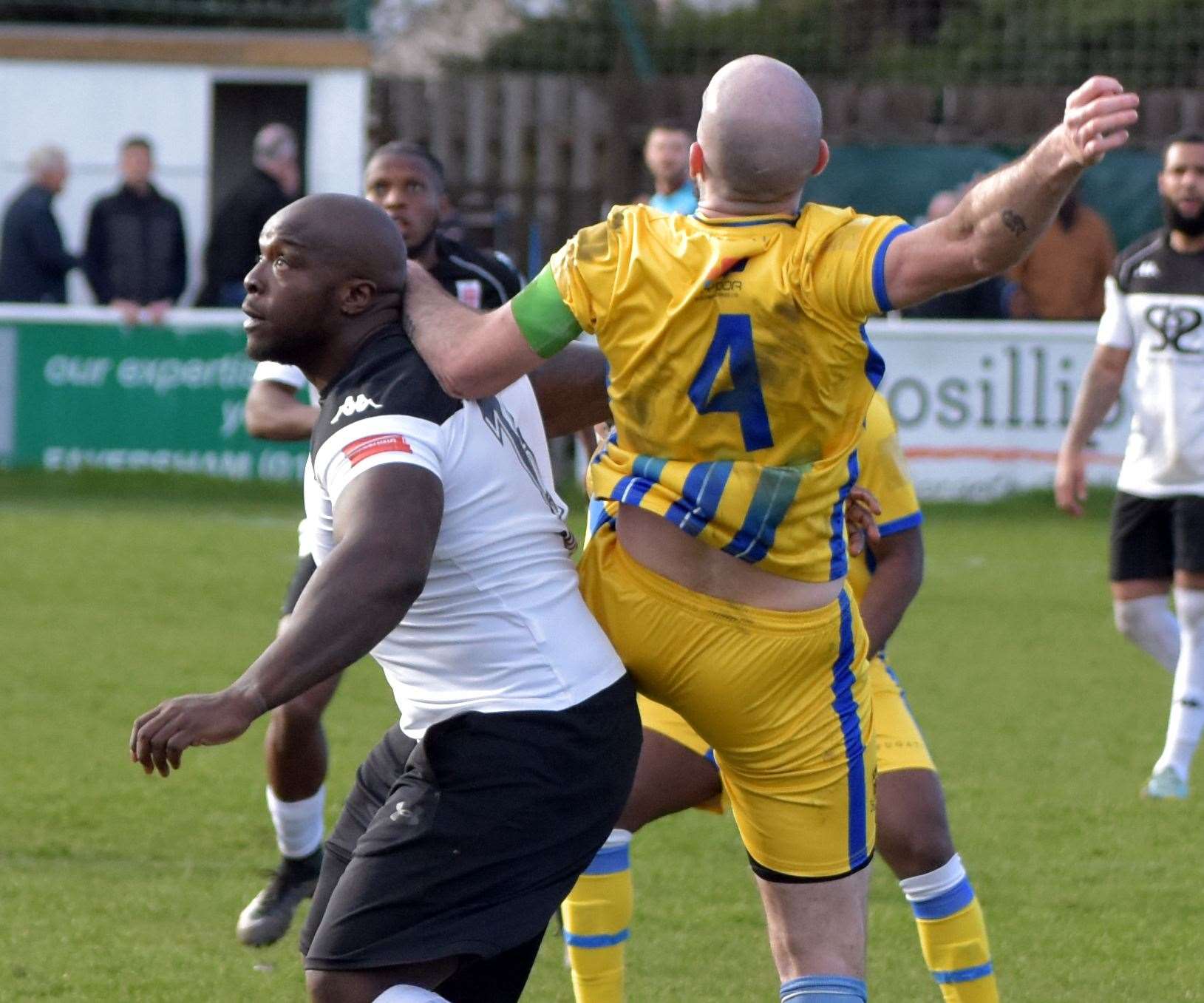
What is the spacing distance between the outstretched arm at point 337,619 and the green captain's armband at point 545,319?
1.51 feet

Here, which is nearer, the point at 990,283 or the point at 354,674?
the point at 354,674

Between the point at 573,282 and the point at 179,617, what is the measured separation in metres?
7.78

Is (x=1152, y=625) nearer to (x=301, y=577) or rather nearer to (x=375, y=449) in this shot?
(x=301, y=577)

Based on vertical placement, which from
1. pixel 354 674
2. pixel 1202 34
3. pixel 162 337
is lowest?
pixel 354 674

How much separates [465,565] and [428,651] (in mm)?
160

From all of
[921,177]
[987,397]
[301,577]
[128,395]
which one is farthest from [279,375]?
[921,177]

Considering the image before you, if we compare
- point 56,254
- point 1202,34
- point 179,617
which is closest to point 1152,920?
point 179,617

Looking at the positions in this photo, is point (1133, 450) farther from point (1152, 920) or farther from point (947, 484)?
point (947, 484)

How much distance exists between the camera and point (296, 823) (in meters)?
5.95

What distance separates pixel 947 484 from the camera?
15.6 meters

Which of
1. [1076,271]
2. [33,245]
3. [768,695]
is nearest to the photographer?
[768,695]

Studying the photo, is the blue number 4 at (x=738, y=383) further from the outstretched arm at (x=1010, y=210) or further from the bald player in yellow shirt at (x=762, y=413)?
the outstretched arm at (x=1010, y=210)

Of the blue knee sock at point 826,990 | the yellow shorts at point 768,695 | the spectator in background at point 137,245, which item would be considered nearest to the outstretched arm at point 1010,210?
the yellow shorts at point 768,695

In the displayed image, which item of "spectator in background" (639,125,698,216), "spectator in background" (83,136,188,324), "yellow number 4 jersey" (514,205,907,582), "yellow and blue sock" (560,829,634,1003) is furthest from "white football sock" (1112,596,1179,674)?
"spectator in background" (83,136,188,324)
